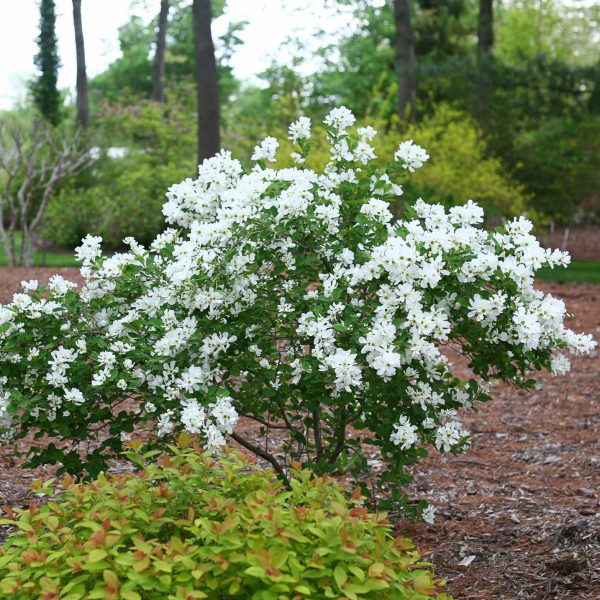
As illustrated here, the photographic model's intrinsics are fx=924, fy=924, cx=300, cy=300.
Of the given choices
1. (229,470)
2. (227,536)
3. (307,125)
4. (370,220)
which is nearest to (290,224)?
(370,220)

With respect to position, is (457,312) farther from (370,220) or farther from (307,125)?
(307,125)

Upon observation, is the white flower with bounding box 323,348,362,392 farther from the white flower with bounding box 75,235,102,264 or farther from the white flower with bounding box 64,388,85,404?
the white flower with bounding box 75,235,102,264

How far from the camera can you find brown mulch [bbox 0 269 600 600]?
3689 millimetres

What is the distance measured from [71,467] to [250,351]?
2.98 ft

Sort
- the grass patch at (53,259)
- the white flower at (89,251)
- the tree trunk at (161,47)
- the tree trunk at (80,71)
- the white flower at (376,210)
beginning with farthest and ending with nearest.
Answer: the tree trunk at (161,47)
the tree trunk at (80,71)
the grass patch at (53,259)
the white flower at (89,251)
the white flower at (376,210)

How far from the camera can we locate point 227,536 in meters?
2.23

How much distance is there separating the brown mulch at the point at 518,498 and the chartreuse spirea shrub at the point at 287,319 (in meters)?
0.42

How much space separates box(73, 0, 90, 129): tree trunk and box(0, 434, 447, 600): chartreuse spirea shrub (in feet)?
67.9


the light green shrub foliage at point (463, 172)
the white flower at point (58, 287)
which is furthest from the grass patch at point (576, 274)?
the white flower at point (58, 287)

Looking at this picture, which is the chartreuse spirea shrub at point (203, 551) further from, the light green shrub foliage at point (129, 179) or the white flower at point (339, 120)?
the light green shrub foliage at point (129, 179)

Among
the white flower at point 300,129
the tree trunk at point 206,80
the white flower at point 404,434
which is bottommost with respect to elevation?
the white flower at point 404,434

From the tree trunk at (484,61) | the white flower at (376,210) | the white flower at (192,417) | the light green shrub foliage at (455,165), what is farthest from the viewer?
the tree trunk at (484,61)

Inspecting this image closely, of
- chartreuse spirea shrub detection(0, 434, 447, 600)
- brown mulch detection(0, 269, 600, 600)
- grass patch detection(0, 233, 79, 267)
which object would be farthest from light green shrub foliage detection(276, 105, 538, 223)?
chartreuse spirea shrub detection(0, 434, 447, 600)

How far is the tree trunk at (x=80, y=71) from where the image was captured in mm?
22234
